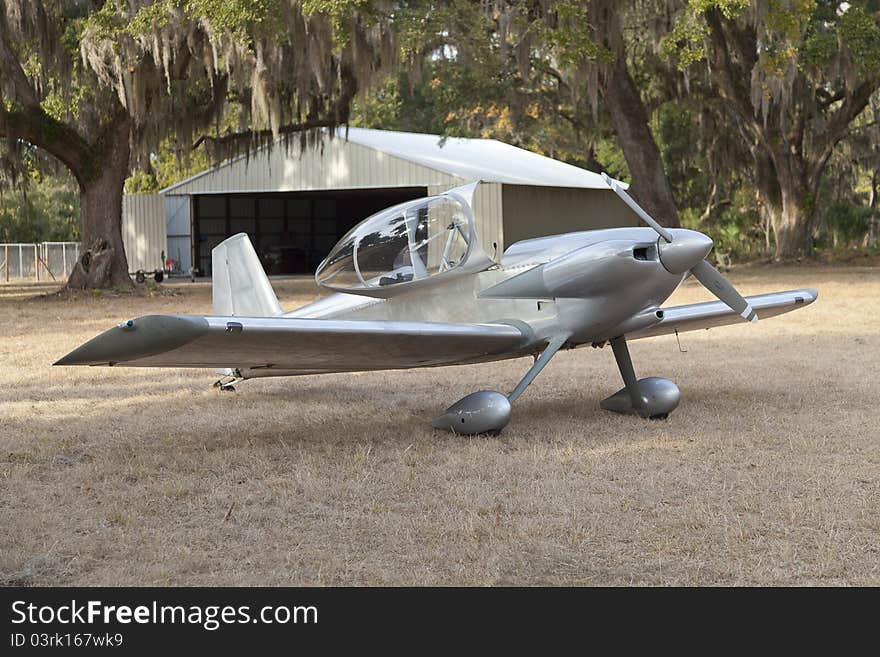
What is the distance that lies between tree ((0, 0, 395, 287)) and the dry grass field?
11411mm

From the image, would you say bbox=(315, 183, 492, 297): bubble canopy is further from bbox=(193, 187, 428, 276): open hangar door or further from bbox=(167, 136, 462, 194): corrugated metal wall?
bbox=(193, 187, 428, 276): open hangar door

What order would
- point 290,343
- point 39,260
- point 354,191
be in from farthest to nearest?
point 39,260 → point 354,191 → point 290,343

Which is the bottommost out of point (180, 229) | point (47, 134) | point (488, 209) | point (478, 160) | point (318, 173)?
point (180, 229)

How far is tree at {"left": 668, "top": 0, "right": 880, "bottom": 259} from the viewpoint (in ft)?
75.6

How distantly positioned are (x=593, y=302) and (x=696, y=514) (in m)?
2.84

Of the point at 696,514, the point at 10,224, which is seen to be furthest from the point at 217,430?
the point at 10,224

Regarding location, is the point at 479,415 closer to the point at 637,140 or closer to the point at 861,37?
the point at 637,140

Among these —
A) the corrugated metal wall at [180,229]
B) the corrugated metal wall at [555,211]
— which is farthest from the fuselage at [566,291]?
the corrugated metal wall at [180,229]

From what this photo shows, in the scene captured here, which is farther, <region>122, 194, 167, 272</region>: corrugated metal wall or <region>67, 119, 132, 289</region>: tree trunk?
<region>122, 194, 167, 272</region>: corrugated metal wall

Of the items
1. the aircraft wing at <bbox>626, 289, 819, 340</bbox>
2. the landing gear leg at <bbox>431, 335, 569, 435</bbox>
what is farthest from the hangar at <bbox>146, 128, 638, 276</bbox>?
the landing gear leg at <bbox>431, 335, 569, 435</bbox>

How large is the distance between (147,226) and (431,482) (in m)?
37.8

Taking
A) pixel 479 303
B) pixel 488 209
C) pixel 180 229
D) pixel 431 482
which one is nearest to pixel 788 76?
pixel 488 209

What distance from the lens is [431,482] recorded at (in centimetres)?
636

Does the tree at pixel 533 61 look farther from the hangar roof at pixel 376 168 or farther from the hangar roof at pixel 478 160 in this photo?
the hangar roof at pixel 376 168
